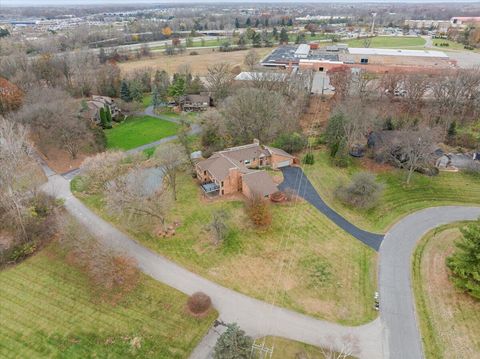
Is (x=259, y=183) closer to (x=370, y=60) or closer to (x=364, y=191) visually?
(x=364, y=191)

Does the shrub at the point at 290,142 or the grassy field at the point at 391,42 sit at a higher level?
the grassy field at the point at 391,42

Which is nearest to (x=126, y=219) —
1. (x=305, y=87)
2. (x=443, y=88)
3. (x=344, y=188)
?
(x=344, y=188)

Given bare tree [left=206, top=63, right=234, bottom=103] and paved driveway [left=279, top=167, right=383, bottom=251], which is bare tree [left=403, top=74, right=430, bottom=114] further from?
bare tree [left=206, top=63, right=234, bottom=103]

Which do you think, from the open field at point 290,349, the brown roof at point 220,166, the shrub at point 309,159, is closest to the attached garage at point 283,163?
the shrub at point 309,159

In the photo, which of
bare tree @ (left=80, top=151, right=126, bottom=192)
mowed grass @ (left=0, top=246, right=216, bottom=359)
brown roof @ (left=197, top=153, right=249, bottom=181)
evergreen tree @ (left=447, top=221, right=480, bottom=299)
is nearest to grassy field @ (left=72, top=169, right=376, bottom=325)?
bare tree @ (left=80, top=151, right=126, bottom=192)

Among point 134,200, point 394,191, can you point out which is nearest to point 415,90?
point 394,191

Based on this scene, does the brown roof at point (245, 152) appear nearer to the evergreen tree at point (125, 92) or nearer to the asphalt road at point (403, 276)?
the asphalt road at point (403, 276)
